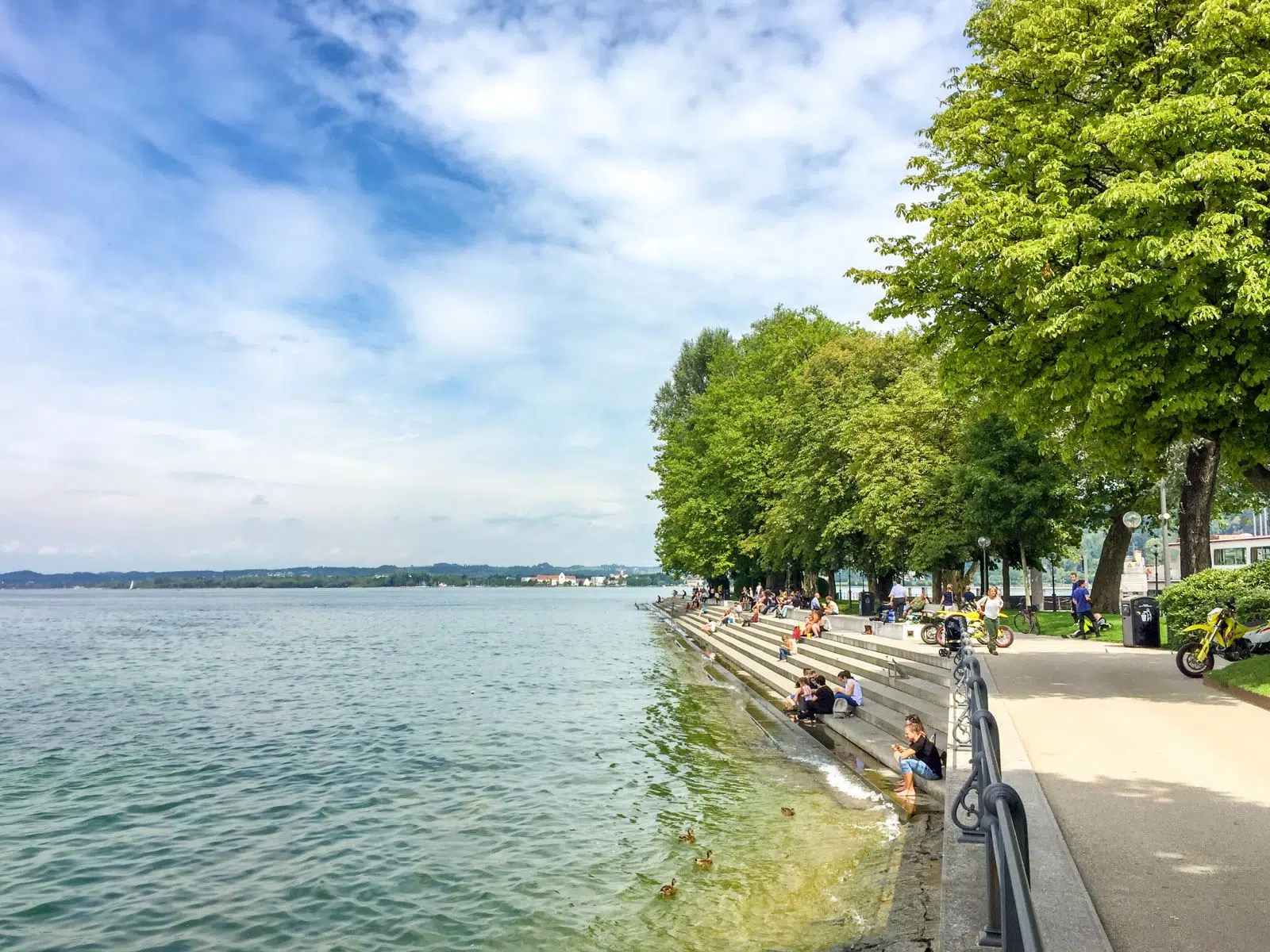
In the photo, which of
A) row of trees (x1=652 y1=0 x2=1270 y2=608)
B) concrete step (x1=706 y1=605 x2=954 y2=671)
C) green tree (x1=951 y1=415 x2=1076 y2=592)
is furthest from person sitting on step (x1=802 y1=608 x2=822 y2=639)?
row of trees (x1=652 y1=0 x2=1270 y2=608)

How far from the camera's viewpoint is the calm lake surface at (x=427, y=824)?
10.4 meters

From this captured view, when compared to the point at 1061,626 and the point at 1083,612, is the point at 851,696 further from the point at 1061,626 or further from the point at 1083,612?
the point at 1061,626

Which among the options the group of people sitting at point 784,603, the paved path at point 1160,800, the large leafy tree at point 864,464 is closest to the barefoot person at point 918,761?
the paved path at point 1160,800

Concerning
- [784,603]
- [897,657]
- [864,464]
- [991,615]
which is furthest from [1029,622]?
[784,603]

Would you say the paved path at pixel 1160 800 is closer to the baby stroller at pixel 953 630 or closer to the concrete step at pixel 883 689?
the concrete step at pixel 883 689

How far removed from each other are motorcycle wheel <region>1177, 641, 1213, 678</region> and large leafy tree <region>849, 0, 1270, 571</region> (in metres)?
3.03

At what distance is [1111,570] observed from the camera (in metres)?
38.5

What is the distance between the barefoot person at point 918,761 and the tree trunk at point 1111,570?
91.6 feet

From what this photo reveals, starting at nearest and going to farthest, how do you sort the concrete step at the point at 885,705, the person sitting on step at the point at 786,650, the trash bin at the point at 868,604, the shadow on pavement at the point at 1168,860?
the shadow on pavement at the point at 1168,860, the concrete step at the point at 885,705, the person sitting on step at the point at 786,650, the trash bin at the point at 868,604

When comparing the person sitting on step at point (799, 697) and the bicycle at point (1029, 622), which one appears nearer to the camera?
the person sitting on step at point (799, 697)

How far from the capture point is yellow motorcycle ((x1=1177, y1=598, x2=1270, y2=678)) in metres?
16.5

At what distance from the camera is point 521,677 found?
123 ft

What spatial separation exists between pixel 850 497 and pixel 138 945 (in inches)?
1398

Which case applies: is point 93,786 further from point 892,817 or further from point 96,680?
point 96,680
